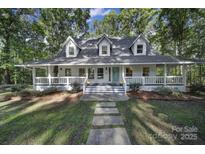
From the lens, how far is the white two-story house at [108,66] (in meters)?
12.7

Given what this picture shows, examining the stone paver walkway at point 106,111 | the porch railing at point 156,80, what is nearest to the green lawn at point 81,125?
the stone paver walkway at point 106,111

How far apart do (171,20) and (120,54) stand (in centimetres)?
1061

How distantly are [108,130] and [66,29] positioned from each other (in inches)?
828

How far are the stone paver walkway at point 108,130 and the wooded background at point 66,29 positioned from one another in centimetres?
1626

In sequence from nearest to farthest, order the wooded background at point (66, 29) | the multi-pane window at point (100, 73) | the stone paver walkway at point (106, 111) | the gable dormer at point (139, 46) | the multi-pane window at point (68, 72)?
the stone paver walkway at point (106, 111) → the multi-pane window at point (100, 73) → the multi-pane window at point (68, 72) → the gable dormer at point (139, 46) → the wooded background at point (66, 29)

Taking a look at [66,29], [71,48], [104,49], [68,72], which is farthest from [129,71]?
[66,29]

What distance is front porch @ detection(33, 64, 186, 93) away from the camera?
12859 mm

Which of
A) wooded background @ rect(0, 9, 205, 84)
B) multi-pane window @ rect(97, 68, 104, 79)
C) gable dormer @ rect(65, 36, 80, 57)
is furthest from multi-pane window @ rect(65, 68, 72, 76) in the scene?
wooded background @ rect(0, 9, 205, 84)

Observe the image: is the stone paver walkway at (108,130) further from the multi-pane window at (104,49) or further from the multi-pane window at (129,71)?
the multi-pane window at (104,49)

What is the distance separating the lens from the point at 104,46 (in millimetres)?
15281

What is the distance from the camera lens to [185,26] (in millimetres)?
20031

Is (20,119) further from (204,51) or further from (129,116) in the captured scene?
(204,51)

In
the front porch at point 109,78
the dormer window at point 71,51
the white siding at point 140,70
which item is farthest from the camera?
the dormer window at point 71,51

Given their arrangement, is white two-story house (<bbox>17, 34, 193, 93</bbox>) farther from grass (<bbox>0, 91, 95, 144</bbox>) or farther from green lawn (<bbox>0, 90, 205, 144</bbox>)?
grass (<bbox>0, 91, 95, 144</bbox>)
